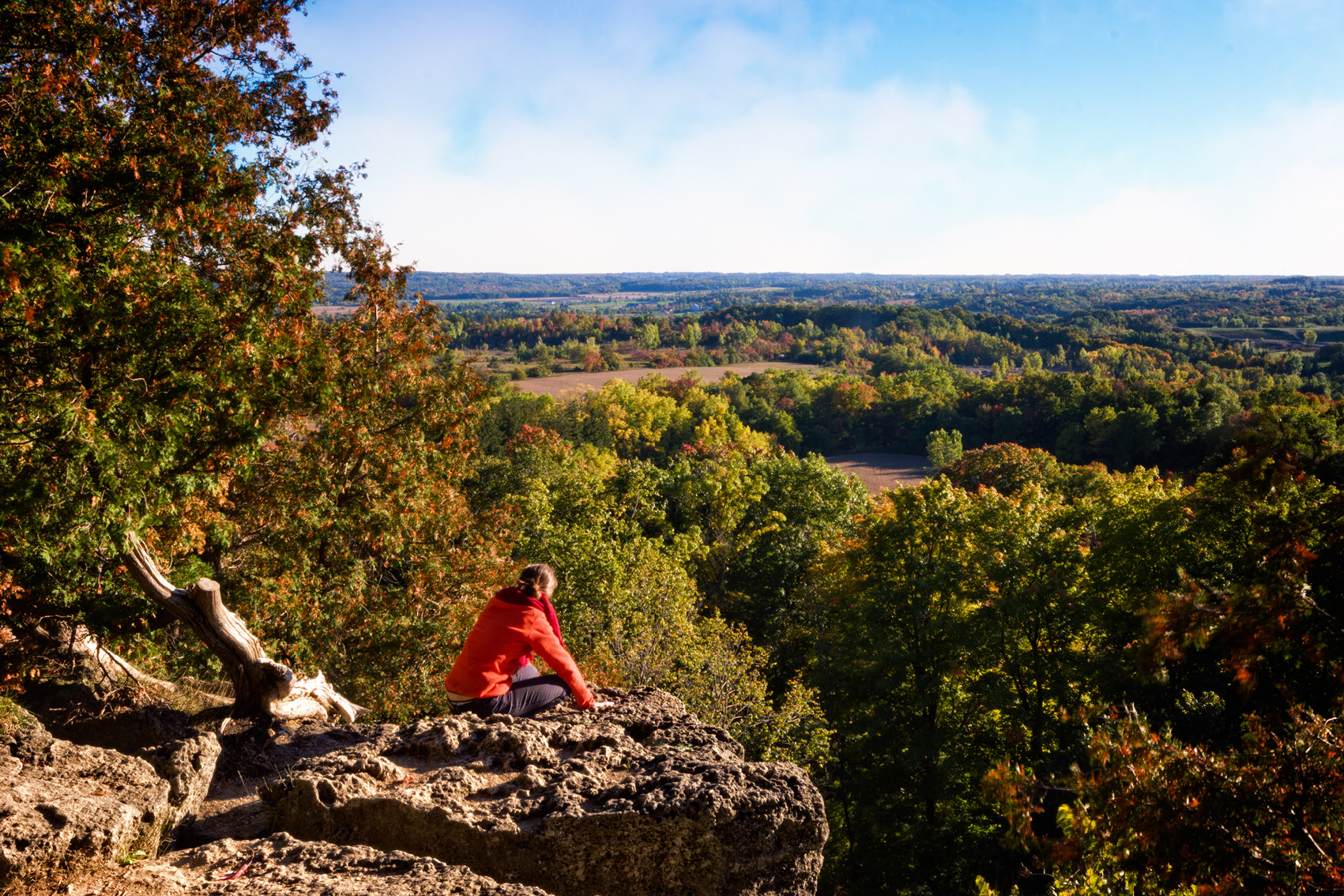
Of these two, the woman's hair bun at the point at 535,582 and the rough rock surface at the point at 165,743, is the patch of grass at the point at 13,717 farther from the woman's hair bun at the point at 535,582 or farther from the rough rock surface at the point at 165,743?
the woman's hair bun at the point at 535,582

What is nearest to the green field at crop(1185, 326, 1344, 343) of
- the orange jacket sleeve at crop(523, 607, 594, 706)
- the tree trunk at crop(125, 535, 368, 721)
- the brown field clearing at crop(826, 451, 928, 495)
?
the brown field clearing at crop(826, 451, 928, 495)

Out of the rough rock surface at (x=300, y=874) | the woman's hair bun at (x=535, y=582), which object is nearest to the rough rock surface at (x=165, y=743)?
the rough rock surface at (x=300, y=874)

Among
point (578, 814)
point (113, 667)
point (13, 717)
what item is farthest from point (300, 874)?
point (113, 667)

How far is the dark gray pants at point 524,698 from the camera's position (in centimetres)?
734

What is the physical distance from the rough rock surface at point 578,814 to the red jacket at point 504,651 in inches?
27.3

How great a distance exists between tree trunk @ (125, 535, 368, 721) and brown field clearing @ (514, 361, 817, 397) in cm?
7595

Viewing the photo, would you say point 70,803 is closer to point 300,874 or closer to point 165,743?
point 300,874

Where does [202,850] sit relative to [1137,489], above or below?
above

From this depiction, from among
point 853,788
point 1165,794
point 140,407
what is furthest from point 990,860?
point 140,407

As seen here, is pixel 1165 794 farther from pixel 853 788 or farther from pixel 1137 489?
pixel 1137 489

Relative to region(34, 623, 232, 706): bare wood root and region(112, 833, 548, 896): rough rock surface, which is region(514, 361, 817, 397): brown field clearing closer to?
region(34, 623, 232, 706): bare wood root

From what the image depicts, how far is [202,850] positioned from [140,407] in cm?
496

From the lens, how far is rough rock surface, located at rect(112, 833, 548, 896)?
4.68 m

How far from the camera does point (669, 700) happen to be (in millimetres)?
8219
